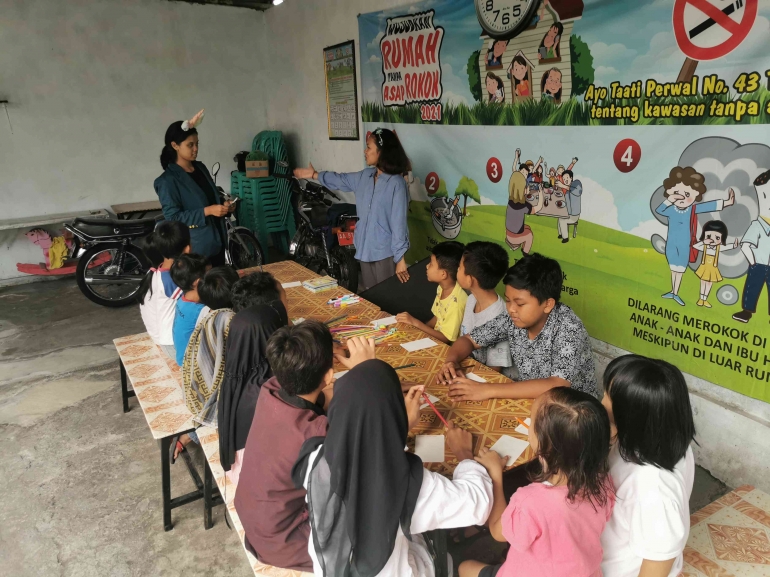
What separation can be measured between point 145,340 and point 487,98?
2.46 metres

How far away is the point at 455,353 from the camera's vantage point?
7.02ft

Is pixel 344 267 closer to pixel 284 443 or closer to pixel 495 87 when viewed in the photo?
pixel 495 87

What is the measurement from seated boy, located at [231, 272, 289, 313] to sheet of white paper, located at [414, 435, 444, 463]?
799 millimetres

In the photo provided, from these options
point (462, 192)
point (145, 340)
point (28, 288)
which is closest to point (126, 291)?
point (28, 288)

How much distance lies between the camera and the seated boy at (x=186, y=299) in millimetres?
2395

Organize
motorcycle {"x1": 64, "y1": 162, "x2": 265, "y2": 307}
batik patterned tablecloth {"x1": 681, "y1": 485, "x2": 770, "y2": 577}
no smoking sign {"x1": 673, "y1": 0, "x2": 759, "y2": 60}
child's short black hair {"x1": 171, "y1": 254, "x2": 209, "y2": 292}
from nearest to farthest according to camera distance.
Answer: batik patterned tablecloth {"x1": 681, "y1": 485, "x2": 770, "y2": 577}
no smoking sign {"x1": 673, "y1": 0, "x2": 759, "y2": 60}
child's short black hair {"x1": 171, "y1": 254, "x2": 209, "y2": 292}
motorcycle {"x1": 64, "y1": 162, "x2": 265, "y2": 307}

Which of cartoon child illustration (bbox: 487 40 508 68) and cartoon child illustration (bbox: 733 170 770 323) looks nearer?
cartoon child illustration (bbox: 733 170 770 323)

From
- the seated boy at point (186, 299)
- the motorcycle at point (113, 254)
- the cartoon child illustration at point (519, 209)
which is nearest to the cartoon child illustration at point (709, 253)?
the cartoon child illustration at point (519, 209)

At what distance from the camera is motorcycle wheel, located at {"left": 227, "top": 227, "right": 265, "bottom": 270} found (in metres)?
5.43

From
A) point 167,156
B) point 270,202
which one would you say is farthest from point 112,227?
point 167,156

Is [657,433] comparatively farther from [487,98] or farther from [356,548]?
[487,98]

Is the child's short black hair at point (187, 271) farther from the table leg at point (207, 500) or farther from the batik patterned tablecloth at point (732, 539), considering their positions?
the batik patterned tablecloth at point (732, 539)

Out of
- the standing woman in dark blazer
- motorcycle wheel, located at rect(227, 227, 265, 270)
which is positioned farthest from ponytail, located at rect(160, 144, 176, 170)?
motorcycle wheel, located at rect(227, 227, 265, 270)

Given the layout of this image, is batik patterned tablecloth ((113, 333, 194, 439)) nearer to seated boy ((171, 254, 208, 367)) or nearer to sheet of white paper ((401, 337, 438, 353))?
seated boy ((171, 254, 208, 367))
